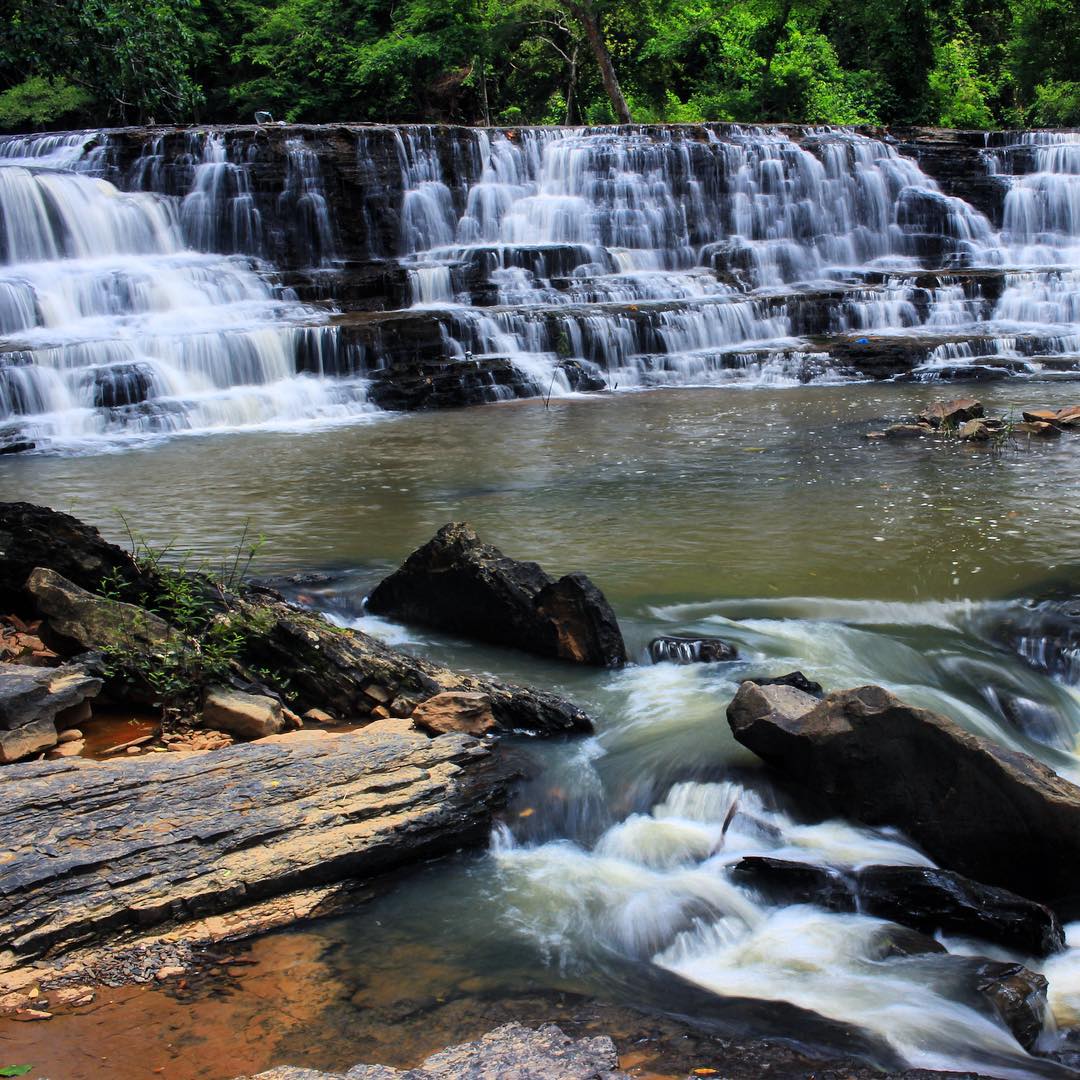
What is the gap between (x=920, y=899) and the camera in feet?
13.2

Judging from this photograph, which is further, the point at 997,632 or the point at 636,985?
the point at 997,632

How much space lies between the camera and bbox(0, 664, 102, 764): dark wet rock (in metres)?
4.54

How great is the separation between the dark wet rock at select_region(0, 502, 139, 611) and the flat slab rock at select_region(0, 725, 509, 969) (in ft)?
5.75

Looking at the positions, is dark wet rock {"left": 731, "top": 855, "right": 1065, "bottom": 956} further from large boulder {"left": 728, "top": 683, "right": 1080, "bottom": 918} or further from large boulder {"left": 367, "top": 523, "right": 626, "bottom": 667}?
large boulder {"left": 367, "top": 523, "right": 626, "bottom": 667}

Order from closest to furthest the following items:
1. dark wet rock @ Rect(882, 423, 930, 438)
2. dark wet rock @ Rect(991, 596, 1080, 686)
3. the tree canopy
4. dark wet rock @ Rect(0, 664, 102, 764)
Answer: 1. dark wet rock @ Rect(0, 664, 102, 764)
2. dark wet rock @ Rect(991, 596, 1080, 686)
3. dark wet rock @ Rect(882, 423, 930, 438)
4. the tree canopy

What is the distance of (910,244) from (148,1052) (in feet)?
79.9

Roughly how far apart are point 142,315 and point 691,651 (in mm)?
14556

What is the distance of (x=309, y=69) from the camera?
1220 inches

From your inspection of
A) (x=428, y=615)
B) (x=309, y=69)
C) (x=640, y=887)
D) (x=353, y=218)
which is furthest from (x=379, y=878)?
(x=309, y=69)

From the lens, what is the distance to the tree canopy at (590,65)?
29.7 m

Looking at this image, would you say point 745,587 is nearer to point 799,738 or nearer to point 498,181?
point 799,738

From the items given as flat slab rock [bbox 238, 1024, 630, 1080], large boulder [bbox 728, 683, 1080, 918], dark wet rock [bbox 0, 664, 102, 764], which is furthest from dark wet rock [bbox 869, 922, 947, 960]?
dark wet rock [bbox 0, 664, 102, 764]

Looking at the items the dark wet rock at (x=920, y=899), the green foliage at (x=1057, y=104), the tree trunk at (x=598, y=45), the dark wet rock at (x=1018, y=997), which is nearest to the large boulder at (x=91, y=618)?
the dark wet rock at (x=920, y=899)

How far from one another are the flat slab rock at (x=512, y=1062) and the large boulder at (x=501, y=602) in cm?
319
